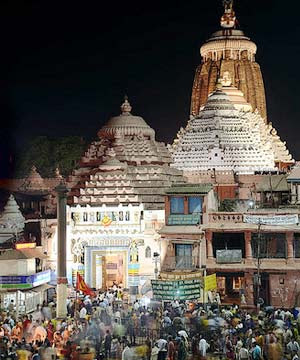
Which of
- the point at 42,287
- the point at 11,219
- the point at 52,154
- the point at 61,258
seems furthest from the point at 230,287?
the point at 52,154

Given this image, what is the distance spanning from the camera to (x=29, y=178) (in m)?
41.2

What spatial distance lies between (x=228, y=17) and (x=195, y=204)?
98.2 feet

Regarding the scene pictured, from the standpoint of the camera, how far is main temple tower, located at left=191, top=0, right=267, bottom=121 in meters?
51.0

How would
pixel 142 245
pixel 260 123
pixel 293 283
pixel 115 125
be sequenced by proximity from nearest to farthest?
pixel 293 283
pixel 142 245
pixel 115 125
pixel 260 123

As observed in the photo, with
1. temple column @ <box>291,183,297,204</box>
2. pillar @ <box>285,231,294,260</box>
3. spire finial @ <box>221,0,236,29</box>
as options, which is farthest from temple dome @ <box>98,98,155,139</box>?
spire finial @ <box>221,0,236,29</box>

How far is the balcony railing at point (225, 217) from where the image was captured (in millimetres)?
25453

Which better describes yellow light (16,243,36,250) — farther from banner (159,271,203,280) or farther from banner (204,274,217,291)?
banner (204,274,217,291)

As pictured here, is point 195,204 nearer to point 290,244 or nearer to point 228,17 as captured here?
point 290,244

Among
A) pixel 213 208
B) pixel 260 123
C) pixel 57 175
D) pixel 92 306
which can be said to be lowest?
pixel 92 306

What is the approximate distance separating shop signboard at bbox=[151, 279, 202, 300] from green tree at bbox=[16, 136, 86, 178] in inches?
1126

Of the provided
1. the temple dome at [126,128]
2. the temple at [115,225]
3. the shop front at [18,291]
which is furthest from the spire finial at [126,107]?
the shop front at [18,291]

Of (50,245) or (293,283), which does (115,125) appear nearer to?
(50,245)

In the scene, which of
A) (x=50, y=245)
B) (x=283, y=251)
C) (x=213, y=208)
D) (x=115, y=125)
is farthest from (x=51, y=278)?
(x=115, y=125)

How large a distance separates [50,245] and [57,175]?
1195 centimetres
